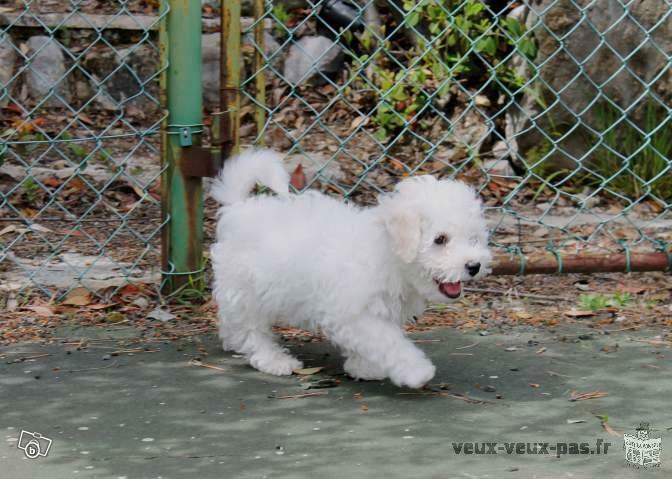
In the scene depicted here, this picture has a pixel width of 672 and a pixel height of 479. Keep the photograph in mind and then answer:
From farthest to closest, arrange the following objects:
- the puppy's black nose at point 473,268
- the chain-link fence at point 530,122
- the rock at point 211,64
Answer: the rock at point 211,64, the chain-link fence at point 530,122, the puppy's black nose at point 473,268

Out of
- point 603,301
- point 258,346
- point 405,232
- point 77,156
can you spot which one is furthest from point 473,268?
point 77,156

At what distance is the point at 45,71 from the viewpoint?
643cm

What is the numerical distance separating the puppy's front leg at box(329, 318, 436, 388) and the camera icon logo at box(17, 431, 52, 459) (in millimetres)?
1006

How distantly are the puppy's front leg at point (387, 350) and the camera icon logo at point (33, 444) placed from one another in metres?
1.01

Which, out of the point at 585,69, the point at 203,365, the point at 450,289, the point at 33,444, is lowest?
the point at 33,444

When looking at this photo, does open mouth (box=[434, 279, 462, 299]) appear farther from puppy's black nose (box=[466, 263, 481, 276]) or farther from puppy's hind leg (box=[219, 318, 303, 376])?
puppy's hind leg (box=[219, 318, 303, 376])

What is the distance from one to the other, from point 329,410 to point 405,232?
597 mm

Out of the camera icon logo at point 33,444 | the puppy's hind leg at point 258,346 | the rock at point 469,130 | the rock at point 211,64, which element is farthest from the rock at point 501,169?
the camera icon logo at point 33,444

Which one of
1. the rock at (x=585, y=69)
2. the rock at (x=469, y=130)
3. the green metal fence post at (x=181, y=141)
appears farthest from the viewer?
the rock at (x=469, y=130)

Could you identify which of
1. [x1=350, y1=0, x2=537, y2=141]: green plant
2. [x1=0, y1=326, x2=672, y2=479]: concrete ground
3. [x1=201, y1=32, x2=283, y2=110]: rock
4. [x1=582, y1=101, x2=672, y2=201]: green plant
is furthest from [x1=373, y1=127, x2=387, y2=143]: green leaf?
[x1=0, y1=326, x2=672, y2=479]: concrete ground

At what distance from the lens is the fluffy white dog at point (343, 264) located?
11.8 ft

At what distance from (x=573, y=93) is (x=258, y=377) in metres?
2.53

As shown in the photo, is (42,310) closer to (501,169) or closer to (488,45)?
(501,169)

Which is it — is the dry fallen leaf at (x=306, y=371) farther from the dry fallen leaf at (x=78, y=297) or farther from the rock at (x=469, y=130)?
the rock at (x=469, y=130)
